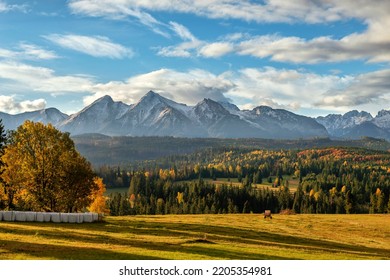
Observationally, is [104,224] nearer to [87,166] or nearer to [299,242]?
[87,166]

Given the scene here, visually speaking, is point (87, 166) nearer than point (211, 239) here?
No

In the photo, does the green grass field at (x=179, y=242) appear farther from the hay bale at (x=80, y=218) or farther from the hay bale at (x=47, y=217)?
the hay bale at (x=47, y=217)

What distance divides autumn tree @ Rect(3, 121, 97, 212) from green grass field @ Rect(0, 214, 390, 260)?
14.9 m

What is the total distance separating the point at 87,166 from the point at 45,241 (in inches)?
1470

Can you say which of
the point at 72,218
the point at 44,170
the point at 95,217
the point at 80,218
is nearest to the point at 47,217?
the point at 72,218

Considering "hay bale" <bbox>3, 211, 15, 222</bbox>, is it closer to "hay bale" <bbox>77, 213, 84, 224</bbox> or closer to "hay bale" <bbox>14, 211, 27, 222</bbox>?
"hay bale" <bbox>14, 211, 27, 222</bbox>

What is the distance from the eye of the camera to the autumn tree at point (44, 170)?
256ft

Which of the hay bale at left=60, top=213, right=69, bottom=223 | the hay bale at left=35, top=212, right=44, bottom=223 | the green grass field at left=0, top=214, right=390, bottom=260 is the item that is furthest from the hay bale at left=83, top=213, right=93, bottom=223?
the hay bale at left=35, top=212, right=44, bottom=223

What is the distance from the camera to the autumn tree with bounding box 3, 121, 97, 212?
78062 mm

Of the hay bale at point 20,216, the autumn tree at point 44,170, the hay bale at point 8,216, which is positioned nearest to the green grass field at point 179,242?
the hay bale at point 20,216

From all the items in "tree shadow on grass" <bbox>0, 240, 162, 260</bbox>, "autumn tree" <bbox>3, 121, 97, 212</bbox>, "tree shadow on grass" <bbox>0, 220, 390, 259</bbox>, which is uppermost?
"autumn tree" <bbox>3, 121, 97, 212</bbox>

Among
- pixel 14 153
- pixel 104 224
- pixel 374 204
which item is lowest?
pixel 374 204
